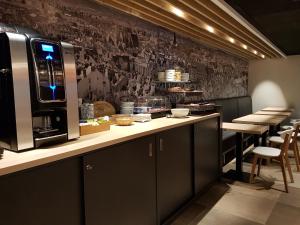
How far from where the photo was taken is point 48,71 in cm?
148

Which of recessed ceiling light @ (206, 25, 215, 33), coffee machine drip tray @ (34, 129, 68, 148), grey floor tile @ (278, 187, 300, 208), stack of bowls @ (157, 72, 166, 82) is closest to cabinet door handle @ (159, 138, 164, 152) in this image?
coffee machine drip tray @ (34, 129, 68, 148)

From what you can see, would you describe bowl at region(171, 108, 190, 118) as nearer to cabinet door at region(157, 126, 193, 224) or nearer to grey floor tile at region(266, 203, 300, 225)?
cabinet door at region(157, 126, 193, 224)

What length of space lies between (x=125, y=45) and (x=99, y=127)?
1390mm

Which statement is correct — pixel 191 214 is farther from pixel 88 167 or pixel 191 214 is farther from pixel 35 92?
pixel 35 92

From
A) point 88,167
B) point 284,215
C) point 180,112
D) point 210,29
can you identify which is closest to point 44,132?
point 88,167

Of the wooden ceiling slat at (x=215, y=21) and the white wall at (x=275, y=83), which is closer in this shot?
the wooden ceiling slat at (x=215, y=21)

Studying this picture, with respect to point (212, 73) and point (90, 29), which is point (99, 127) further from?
point (212, 73)

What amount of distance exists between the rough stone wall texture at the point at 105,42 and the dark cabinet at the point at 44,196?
2.89ft

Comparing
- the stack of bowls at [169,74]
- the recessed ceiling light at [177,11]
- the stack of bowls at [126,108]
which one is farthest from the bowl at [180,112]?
the recessed ceiling light at [177,11]

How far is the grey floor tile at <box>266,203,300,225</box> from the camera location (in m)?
2.42

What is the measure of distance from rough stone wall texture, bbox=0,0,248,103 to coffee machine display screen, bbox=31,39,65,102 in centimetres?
25

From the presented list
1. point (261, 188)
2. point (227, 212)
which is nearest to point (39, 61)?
point (227, 212)

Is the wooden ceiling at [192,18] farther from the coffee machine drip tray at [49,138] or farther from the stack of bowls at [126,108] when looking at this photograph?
the coffee machine drip tray at [49,138]

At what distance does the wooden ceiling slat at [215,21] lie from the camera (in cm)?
269
